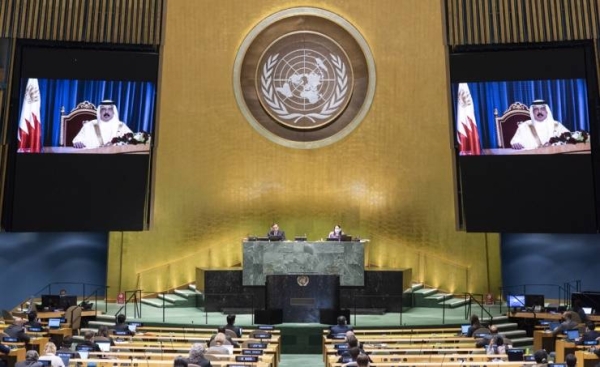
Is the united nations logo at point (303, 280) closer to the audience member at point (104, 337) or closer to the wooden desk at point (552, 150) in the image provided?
the wooden desk at point (552, 150)

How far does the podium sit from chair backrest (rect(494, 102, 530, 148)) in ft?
16.4

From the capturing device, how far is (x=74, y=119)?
730 inches

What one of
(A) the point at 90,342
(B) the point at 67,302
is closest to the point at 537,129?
(B) the point at 67,302

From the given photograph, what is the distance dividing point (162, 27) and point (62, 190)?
14.6ft

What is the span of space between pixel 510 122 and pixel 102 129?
9.18m

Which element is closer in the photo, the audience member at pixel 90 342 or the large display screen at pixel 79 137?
the audience member at pixel 90 342

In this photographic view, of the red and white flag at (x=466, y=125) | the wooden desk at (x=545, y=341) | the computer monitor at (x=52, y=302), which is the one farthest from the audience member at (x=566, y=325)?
the computer monitor at (x=52, y=302)

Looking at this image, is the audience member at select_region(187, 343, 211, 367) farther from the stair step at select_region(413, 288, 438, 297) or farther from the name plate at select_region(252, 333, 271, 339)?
the stair step at select_region(413, 288, 438, 297)

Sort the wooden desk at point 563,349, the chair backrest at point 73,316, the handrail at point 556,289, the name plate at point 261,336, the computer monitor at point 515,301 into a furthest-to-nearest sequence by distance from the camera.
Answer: the handrail at point 556,289
the computer monitor at point 515,301
the chair backrest at point 73,316
the name plate at point 261,336
the wooden desk at point 563,349

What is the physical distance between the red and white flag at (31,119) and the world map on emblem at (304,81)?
5505 millimetres

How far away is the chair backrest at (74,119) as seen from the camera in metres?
18.5

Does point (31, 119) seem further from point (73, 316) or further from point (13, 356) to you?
point (13, 356)

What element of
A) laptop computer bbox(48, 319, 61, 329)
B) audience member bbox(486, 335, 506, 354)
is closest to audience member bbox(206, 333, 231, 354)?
audience member bbox(486, 335, 506, 354)

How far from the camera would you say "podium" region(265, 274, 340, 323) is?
16.6 metres
